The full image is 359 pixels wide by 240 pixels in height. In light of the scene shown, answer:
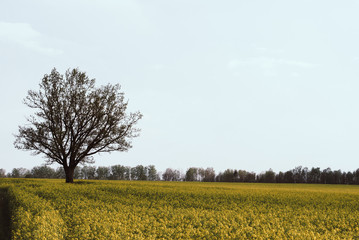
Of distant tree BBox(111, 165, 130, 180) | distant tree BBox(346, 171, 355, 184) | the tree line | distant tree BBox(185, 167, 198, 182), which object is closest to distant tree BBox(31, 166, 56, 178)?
the tree line

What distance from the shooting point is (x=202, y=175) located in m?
142

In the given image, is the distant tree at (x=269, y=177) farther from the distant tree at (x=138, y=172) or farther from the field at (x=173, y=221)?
the field at (x=173, y=221)

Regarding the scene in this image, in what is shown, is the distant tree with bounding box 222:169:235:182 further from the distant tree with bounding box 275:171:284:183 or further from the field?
the field

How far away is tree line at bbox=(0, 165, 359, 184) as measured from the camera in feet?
392

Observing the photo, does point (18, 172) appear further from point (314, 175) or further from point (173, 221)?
point (173, 221)

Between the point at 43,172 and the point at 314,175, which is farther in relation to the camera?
the point at 43,172

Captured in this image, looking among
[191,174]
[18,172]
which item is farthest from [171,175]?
[18,172]

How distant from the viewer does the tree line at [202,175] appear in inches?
4710

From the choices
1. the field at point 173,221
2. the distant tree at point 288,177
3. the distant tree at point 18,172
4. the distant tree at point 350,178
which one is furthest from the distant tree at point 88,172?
the field at point 173,221

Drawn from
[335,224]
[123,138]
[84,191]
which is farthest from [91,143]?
[335,224]

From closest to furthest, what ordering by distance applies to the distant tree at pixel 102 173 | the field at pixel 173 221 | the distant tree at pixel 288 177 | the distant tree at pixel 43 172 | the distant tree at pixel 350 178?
1. the field at pixel 173 221
2. the distant tree at pixel 288 177
3. the distant tree at pixel 350 178
4. the distant tree at pixel 43 172
5. the distant tree at pixel 102 173

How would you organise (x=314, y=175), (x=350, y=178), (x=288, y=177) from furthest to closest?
(x=314, y=175), (x=350, y=178), (x=288, y=177)

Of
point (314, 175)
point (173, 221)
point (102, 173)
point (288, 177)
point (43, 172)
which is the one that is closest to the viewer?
point (173, 221)

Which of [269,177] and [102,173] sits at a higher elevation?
[269,177]
